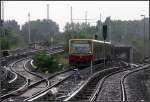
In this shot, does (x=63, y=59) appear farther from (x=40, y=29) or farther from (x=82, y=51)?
(x=40, y=29)

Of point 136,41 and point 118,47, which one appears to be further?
point 136,41

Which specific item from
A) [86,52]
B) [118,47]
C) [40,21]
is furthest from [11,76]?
[40,21]

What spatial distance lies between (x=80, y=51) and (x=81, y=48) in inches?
11.0

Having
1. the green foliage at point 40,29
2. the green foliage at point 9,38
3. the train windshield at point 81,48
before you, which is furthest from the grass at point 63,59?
the green foliage at point 40,29

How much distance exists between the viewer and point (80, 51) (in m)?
42.3

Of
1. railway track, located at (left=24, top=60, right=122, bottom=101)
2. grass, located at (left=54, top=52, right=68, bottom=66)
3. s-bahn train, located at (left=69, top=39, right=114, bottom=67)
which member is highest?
s-bahn train, located at (left=69, top=39, right=114, bottom=67)

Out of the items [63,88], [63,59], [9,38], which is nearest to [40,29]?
[9,38]

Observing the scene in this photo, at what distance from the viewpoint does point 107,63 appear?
5500 centimetres

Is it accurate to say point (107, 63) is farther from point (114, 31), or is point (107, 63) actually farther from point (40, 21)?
point (40, 21)

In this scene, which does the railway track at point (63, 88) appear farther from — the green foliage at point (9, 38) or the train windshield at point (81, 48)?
the green foliage at point (9, 38)

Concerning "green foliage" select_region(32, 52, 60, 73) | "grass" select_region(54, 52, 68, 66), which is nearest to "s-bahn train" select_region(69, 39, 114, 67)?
"green foliage" select_region(32, 52, 60, 73)

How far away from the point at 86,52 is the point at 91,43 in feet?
3.38

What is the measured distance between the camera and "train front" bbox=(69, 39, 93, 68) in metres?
41.8

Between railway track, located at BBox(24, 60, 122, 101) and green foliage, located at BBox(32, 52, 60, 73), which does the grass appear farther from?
railway track, located at BBox(24, 60, 122, 101)
